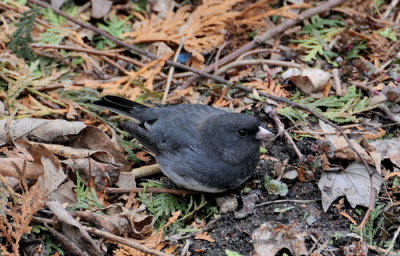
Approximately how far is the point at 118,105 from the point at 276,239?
62.7 inches

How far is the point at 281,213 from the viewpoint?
3.13 m

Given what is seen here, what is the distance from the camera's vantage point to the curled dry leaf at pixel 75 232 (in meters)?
2.74

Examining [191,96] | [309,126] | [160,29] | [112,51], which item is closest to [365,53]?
[309,126]

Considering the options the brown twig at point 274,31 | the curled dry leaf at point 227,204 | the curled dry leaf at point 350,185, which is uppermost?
the brown twig at point 274,31

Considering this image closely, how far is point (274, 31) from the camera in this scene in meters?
4.39

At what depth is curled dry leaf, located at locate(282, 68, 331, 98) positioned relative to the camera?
3.84 m

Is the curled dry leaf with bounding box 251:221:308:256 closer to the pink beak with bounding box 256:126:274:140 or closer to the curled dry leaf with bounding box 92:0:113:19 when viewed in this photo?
the pink beak with bounding box 256:126:274:140

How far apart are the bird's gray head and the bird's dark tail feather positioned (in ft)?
2.30

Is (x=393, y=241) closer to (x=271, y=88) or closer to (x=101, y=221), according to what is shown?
(x=271, y=88)

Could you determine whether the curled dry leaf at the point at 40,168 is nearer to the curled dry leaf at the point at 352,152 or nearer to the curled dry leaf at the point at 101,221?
the curled dry leaf at the point at 101,221

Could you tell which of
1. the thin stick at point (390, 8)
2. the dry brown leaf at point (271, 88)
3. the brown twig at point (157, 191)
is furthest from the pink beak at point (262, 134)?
the thin stick at point (390, 8)

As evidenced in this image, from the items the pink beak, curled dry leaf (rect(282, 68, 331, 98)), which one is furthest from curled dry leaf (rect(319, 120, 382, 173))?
curled dry leaf (rect(282, 68, 331, 98))

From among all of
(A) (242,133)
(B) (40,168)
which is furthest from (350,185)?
(B) (40,168)

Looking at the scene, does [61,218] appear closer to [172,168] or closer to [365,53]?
[172,168]
